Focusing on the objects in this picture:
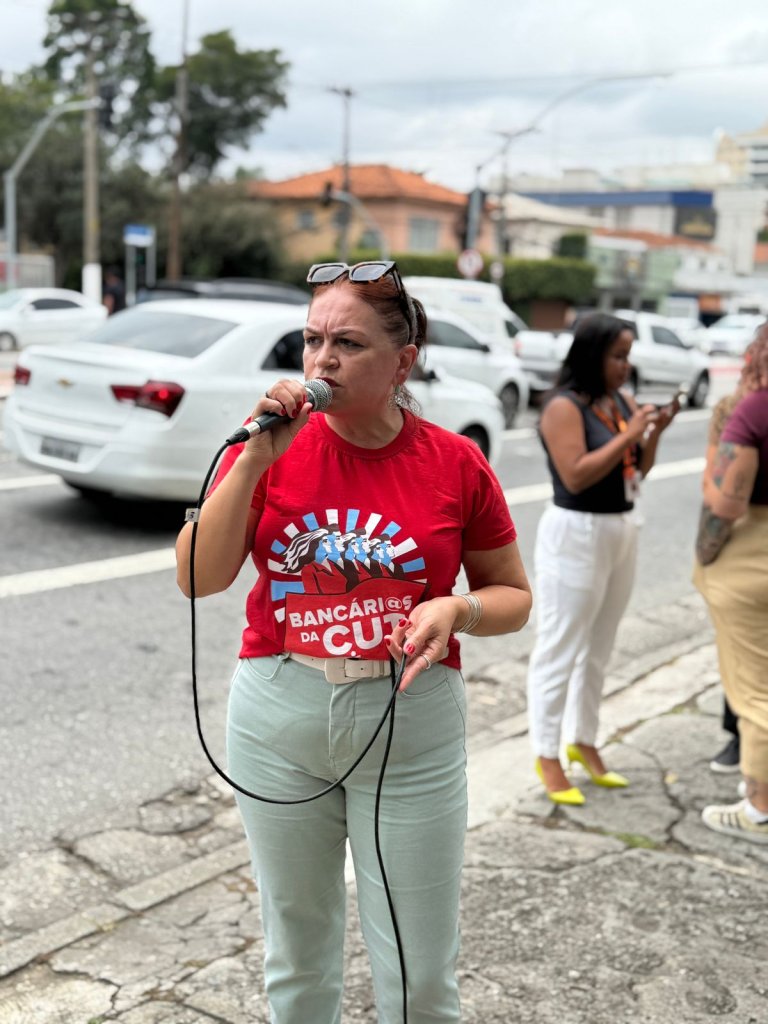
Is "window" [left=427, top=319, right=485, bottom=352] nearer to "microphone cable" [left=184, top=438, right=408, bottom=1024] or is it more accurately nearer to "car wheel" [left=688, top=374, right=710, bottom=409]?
"car wheel" [left=688, top=374, right=710, bottom=409]

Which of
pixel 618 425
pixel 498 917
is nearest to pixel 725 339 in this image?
pixel 618 425

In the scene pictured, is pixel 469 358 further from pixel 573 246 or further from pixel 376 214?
pixel 573 246

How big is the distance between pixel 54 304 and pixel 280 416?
24.7m

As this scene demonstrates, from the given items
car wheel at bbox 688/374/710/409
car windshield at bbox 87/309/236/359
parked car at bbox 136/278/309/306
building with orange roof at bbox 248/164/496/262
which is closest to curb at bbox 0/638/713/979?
car windshield at bbox 87/309/236/359

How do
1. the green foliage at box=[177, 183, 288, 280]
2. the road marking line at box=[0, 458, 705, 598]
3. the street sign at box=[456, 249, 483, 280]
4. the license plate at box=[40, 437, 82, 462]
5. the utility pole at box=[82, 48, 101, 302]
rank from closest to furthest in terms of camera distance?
the road marking line at box=[0, 458, 705, 598], the license plate at box=[40, 437, 82, 462], the street sign at box=[456, 249, 483, 280], the utility pole at box=[82, 48, 101, 302], the green foliage at box=[177, 183, 288, 280]

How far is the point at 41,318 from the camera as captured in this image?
80.8 ft

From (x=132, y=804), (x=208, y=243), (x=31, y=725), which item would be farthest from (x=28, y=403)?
(x=208, y=243)

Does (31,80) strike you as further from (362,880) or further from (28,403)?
(362,880)

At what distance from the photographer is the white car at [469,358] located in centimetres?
1538

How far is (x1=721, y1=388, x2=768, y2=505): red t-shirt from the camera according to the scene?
12.3 ft

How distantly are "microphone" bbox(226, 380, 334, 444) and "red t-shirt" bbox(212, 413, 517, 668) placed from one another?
0.12 m

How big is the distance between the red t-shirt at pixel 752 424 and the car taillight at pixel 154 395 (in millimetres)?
4974

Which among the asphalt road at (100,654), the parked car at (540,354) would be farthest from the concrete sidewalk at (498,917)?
the parked car at (540,354)

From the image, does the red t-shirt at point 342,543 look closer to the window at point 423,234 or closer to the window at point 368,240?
the window at point 368,240
